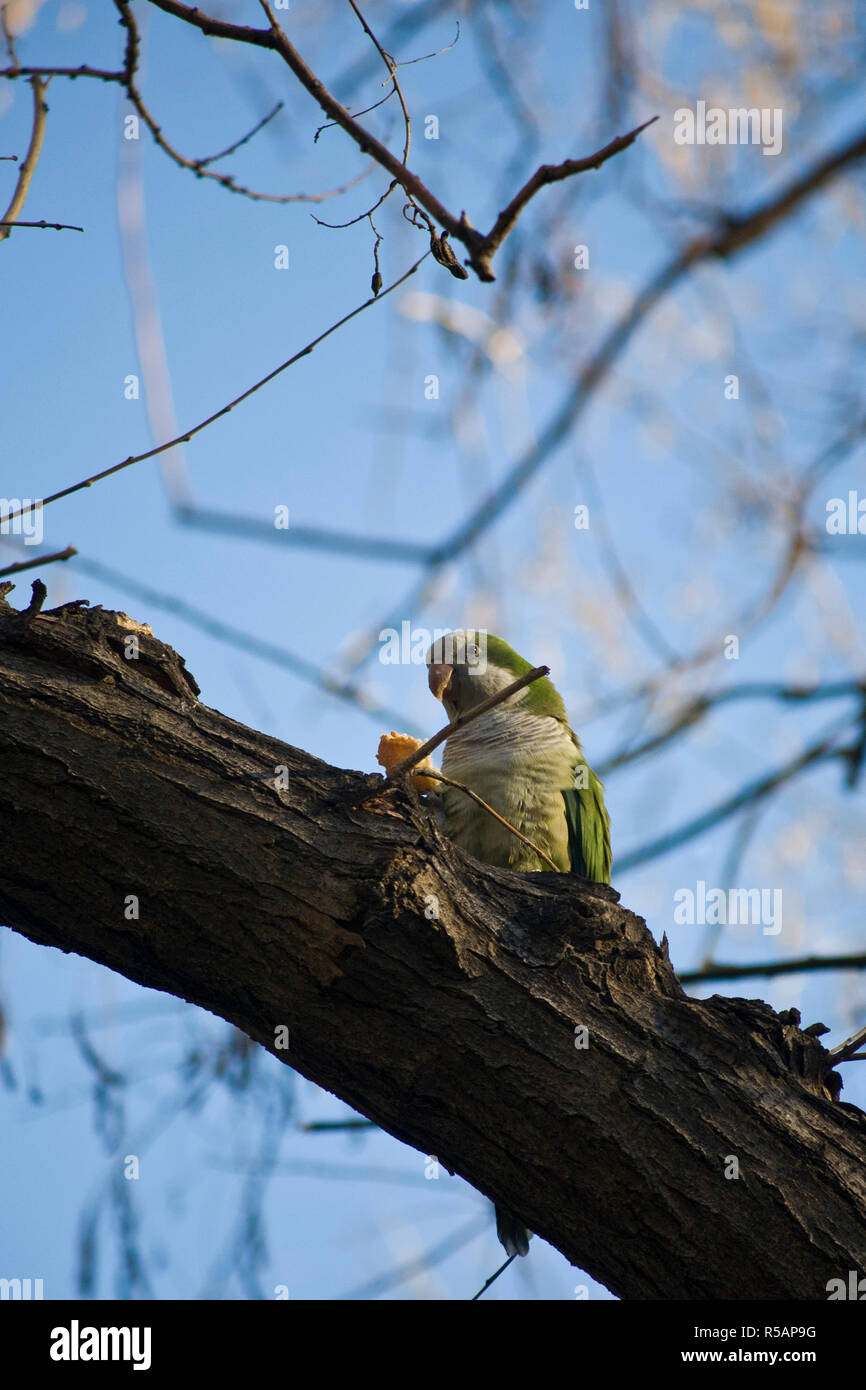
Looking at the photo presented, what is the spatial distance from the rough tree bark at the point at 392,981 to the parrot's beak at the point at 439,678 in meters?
2.79

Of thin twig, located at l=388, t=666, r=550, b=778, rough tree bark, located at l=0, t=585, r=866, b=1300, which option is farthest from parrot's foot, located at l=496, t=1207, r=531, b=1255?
thin twig, located at l=388, t=666, r=550, b=778

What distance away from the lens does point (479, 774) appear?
15.9 ft

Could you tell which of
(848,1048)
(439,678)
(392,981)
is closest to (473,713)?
(392,981)

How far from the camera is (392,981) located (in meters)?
2.85

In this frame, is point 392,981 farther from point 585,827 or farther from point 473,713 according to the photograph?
point 585,827

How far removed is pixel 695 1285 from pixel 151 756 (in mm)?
2019

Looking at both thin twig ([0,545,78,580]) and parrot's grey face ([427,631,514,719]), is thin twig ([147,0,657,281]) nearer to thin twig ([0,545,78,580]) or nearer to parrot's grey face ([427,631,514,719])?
thin twig ([0,545,78,580])

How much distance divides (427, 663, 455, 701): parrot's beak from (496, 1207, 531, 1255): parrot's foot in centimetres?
269

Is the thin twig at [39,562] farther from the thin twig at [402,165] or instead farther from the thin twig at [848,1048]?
the thin twig at [848,1048]

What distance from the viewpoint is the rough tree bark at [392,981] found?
2.75 m

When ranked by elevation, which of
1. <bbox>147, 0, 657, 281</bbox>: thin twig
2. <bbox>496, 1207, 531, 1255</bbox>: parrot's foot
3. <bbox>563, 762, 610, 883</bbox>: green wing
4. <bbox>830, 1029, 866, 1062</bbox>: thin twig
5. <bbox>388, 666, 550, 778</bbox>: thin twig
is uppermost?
<bbox>147, 0, 657, 281</bbox>: thin twig

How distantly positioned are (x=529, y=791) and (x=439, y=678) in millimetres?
1233

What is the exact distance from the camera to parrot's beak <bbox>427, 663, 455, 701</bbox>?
581 centimetres
